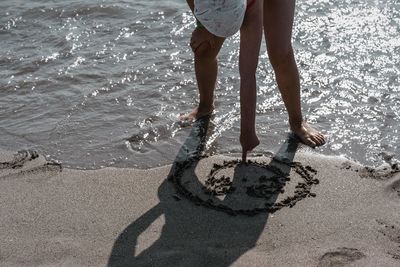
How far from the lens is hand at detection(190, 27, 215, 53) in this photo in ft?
12.5

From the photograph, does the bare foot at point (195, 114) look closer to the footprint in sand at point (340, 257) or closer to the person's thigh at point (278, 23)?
the person's thigh at point (278, 23)

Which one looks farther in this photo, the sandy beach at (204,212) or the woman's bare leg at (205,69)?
the woman's bare leg at (205,69)

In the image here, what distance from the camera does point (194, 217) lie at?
10.3 ft

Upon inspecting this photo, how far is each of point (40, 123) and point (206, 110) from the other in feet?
3.97

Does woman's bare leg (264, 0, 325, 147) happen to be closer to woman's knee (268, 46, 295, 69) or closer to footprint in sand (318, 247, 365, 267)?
woman's knee (268, 46, 295, 69)

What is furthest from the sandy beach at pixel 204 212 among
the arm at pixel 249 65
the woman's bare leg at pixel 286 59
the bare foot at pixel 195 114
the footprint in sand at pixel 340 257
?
the bare foot at pixel 195 114

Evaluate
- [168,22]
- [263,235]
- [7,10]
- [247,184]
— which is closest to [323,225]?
[263,235]

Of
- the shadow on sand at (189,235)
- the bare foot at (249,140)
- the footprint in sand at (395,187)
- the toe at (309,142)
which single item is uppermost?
the bare foot at (249,140)

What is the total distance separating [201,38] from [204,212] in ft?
4.07

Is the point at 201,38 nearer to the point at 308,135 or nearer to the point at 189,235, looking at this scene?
the point at 308,135

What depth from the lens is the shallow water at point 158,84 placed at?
3.96 metres

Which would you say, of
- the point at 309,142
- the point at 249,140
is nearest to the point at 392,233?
the point at 249,140

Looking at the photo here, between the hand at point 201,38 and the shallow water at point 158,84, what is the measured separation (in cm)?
59

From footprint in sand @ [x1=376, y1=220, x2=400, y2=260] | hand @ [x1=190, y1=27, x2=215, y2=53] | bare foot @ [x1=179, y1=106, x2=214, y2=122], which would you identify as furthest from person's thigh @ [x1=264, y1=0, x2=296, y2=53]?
footprint in sand @ [x1=376, y1=220, x2=400, y2=260]
